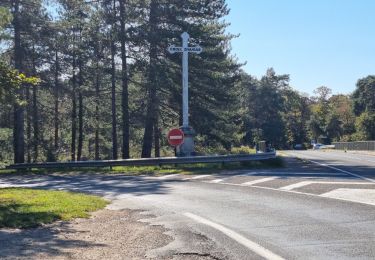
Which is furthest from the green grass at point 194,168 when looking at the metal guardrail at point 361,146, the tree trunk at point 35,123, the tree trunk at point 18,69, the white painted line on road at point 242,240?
the metal guardrail at point 361,146

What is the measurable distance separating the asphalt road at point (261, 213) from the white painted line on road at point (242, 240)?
0.04 feet

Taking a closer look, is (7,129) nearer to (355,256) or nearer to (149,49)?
(149,49)

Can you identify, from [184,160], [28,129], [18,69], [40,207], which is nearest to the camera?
[40,207]

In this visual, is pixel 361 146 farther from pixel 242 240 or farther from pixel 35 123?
pixel 242 240

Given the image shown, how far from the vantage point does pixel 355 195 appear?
490 inches

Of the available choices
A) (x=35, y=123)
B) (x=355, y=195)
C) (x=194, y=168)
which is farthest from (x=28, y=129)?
(x=355, y=195)

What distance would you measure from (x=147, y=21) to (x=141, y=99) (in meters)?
6.01

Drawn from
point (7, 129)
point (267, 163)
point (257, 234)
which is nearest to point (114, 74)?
point (7, 129)

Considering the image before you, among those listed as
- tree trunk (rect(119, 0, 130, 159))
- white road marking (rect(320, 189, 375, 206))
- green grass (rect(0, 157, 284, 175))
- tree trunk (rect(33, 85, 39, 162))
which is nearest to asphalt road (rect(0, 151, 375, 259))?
white road marking (rect(320, 189, 375, 206))

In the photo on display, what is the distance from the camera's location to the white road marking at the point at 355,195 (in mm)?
11631

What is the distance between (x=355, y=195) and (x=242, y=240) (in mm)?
5878

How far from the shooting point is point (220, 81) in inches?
1515

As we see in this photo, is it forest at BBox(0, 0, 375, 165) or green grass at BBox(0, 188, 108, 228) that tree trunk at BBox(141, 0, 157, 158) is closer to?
forest at BBox(0, 0, 375, 165)

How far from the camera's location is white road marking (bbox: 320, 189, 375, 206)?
11.6 m
